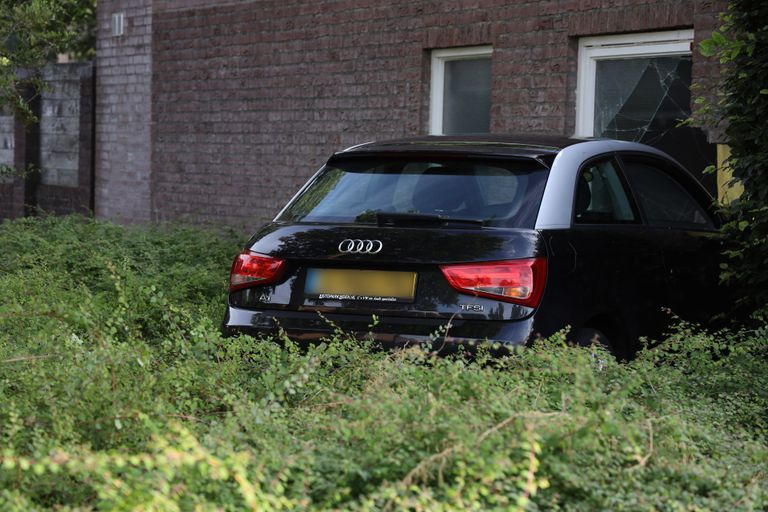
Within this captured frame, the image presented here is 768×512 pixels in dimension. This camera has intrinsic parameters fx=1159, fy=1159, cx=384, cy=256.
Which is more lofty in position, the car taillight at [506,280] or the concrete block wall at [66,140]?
the concrete block wall at [66,140]

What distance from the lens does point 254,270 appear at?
18.8ft

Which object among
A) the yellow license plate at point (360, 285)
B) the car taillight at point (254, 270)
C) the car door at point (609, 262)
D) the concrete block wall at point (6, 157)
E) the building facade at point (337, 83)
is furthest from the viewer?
the concrete block wall at point (6, 157)

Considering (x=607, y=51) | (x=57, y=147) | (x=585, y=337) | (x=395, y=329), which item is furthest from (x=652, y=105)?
(x=57, y=147)

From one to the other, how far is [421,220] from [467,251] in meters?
0.34

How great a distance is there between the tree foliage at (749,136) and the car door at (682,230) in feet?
0.51

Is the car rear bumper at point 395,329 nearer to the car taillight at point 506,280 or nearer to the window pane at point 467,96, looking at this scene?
the car taillight at point 506,280

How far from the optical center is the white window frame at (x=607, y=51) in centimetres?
983

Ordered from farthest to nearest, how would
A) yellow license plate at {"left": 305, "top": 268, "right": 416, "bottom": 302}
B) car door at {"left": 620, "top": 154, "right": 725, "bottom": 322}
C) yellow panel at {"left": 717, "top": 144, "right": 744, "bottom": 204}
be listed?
1. yellow panel at {"left": 717, "top": 144, "right": 744, "bottom": 204}
2. car door at {"left": 620, "top": 154, "right": 725, "bottom": 322}
3. yellow license plate at {"left": 305, "top": 268, "right": 416, "bottom": 302}

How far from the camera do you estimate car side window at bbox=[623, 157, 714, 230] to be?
6.40 metres

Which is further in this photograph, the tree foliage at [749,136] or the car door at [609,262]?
the tree foliage at [749,136]

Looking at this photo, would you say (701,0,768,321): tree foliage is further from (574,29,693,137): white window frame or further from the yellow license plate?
(574,29,693,137): white window frame

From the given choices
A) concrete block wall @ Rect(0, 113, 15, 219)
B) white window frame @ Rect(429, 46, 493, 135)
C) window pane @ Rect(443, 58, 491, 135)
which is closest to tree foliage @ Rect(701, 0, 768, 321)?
window pane @ Rect(443, 58, 491, 135)

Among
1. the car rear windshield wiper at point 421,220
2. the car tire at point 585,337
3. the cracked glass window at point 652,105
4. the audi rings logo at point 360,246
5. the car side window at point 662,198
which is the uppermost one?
the cracked glass window at point 652,105

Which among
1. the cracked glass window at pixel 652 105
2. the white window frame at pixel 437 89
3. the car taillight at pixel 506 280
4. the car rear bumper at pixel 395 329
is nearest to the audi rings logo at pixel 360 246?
the car rear bumper at pixel 395 329
